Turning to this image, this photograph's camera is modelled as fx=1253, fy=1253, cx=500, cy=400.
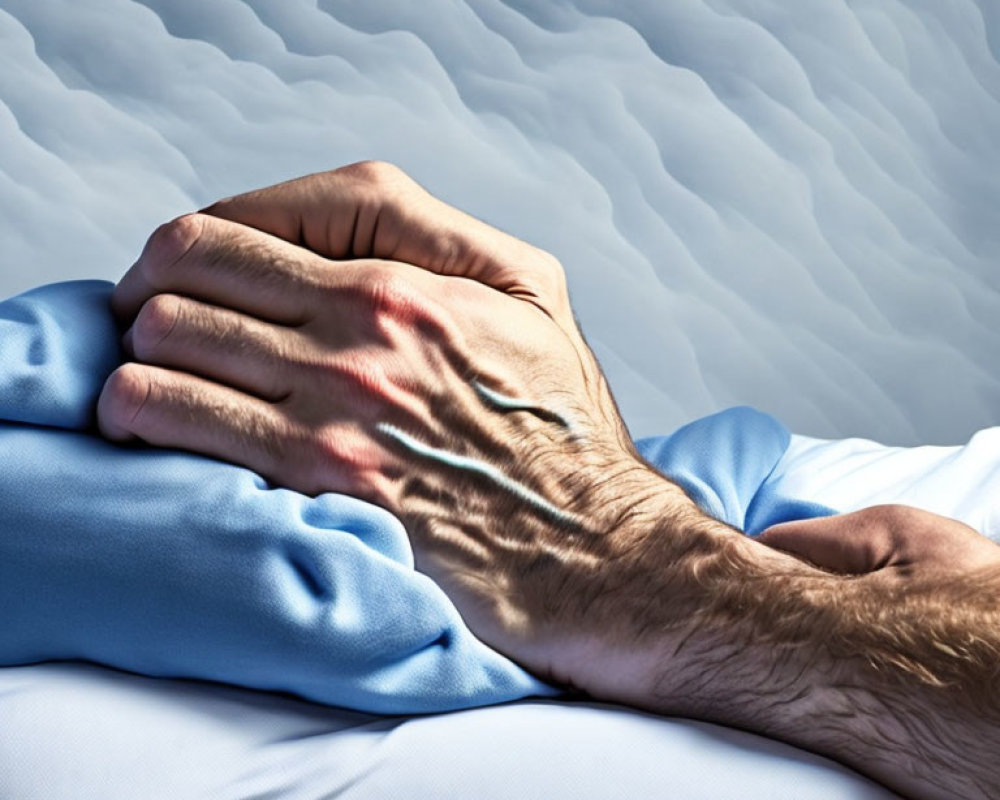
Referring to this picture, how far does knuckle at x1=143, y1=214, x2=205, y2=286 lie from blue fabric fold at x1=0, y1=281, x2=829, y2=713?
164mm

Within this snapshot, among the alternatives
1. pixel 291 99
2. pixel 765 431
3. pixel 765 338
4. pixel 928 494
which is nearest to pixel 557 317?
pixel 765 431

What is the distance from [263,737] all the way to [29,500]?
0.22 metres

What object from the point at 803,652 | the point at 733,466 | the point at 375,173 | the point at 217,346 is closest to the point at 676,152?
the point at 733,466

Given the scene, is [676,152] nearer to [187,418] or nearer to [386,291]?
[386,291]

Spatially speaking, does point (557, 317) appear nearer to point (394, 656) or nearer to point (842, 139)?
point (394, 656)

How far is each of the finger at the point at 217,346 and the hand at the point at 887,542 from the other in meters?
0.39

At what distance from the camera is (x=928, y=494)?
4.11 feet

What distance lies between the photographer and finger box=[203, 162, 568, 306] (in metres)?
0.99

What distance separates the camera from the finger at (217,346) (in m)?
0.93

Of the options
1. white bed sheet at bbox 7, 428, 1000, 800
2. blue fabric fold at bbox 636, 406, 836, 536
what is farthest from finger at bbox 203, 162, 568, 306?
white bed sheet at bbox 7, 428, 1000, 800

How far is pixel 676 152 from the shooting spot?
2947 mm

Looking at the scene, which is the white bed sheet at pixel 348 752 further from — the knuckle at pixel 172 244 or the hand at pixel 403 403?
the knuckle at pixel 172 244

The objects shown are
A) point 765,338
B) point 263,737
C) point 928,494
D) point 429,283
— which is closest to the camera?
point 263,737

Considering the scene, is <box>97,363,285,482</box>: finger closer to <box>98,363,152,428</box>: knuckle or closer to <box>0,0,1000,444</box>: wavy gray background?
<box>98,363,152,428</box>: knuckle
